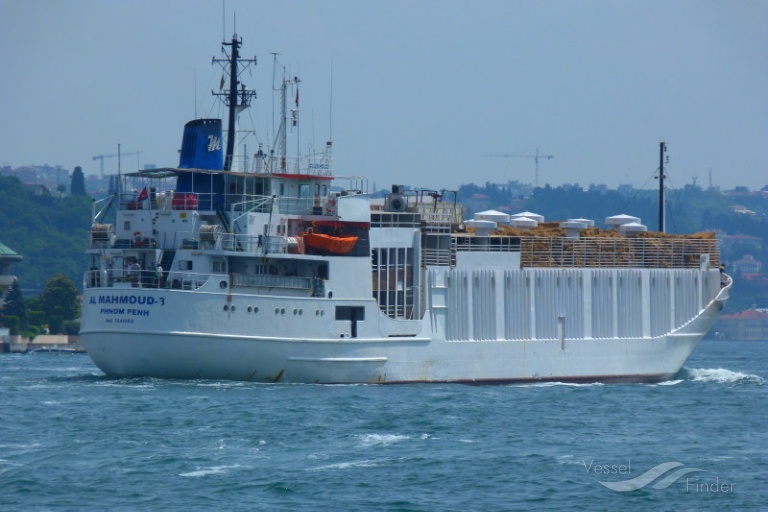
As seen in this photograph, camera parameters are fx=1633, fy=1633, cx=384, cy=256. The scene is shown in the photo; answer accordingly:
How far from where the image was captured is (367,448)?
3541 cm

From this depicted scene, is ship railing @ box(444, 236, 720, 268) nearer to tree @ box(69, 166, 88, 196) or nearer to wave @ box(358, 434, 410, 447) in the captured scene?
wave @ box(358, 434, 410, 447)

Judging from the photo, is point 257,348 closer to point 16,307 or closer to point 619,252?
point 619,252

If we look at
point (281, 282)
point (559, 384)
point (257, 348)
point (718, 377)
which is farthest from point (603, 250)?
point (257, 348)

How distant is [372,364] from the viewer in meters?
47.8

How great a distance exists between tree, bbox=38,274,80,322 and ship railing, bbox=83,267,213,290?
5669cm

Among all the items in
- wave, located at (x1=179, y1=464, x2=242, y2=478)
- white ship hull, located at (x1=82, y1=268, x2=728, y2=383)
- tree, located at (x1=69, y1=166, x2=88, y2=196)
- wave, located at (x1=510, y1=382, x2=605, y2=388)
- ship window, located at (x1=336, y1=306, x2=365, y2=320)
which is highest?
tree, located at (x1=69, y1=166, x2=88, y2=196)

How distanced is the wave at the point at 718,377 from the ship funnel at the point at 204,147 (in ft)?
64.3

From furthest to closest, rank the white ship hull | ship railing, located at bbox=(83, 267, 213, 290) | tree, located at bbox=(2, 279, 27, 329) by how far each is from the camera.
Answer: tree, located at bbox=(2, 279, 27, 329) < ship railing, located at bbox=(83, 267, 213, 290) < the white ship hull

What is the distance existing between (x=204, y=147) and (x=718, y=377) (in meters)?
21.6

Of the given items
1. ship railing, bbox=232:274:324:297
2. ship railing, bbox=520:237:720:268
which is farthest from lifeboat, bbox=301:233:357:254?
ship railing, bbox=520:237:720:268

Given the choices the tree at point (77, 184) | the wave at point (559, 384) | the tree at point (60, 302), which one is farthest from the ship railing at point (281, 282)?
the tree at point (77, 184)

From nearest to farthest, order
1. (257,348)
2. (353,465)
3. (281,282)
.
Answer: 1. (353,465)
2. (257,348)
3. (281,282)

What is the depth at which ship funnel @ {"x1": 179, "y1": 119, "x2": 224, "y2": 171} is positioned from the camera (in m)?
49.3

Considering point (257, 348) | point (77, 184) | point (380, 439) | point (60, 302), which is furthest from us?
point (77, 184)
